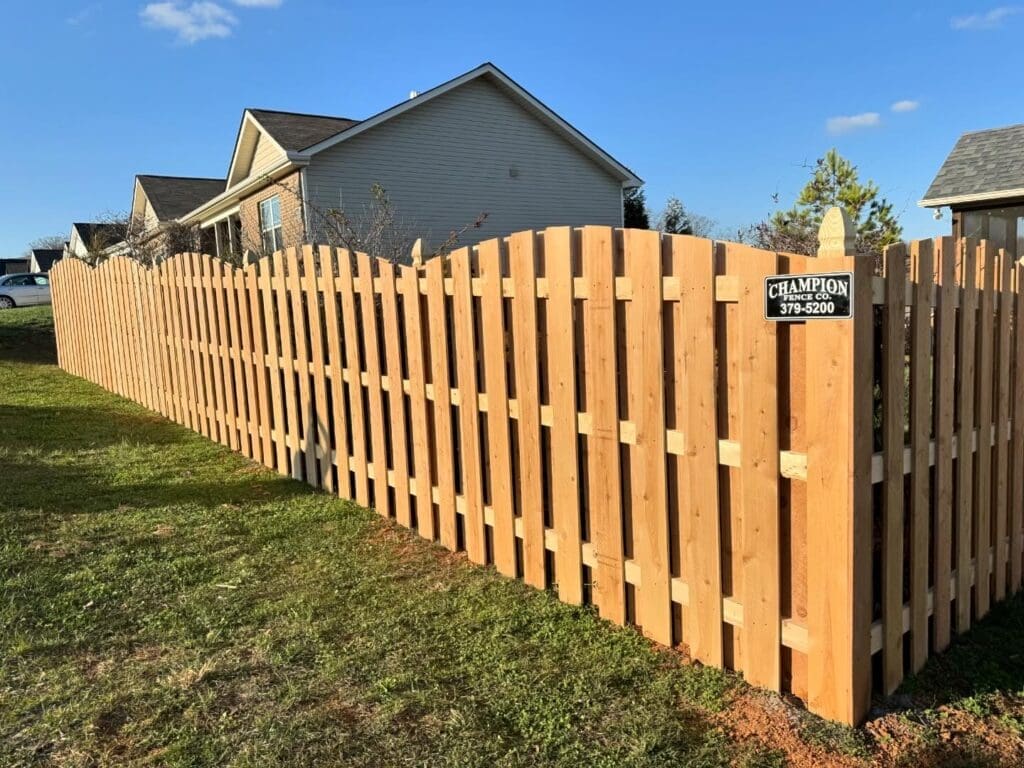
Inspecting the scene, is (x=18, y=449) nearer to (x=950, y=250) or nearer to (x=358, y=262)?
(x=358, y=262)

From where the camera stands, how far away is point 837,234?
2.58m

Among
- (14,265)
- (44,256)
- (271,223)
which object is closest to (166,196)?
(271,223)

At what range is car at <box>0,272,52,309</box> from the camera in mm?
30797

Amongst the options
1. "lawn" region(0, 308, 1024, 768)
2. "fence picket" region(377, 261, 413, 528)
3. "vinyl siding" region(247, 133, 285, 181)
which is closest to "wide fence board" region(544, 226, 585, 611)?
"lawn" region(0, 308, 1024, 768)

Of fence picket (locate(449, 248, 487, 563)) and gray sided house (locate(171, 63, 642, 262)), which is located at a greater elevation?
gray sided house (locate(171, 63, 642, 262))

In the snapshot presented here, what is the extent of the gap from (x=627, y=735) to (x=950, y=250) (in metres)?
2.34

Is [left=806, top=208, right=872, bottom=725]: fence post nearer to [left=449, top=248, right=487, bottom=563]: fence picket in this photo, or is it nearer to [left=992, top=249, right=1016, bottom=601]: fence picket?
[left=992, top=249, right=1016, bottom=601]: fence picket

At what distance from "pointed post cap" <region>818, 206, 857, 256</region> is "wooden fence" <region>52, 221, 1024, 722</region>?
0.21 ft

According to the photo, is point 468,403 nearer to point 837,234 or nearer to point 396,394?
point 396,394

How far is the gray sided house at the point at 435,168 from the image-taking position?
18.7 m

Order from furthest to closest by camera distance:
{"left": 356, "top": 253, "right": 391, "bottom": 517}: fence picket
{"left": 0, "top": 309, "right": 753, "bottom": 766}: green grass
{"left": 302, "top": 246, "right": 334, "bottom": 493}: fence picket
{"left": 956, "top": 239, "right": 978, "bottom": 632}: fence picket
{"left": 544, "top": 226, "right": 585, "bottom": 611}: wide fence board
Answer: {"left": 302, "top": 246, "right": 334, "bottom": 493}: fence picket, {"left": 356, "top": 253, "right": 391, "bottom": 517}: fence picket, {"left": 544, "top": 226, "right": 585, "bottom": 611}: wide fence board, {"left": 956, "top": 239, "right": 978, "bottom": 632}: fence picket, {"left": 0, "top": 309, "right": 753, "bottom": 766}: green grass

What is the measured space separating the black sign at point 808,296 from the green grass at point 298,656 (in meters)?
1.47

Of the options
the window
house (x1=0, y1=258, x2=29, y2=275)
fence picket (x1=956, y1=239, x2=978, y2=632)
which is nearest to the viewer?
fence picket (x1=956, y1=239, x2=978, y2=632)

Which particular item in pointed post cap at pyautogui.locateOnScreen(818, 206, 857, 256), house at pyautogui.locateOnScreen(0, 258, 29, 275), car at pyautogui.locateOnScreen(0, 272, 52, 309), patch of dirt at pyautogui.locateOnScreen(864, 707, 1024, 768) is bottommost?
patch of dirt at pyautogui.locateOnScreen(864, 707, 1024, 768)
